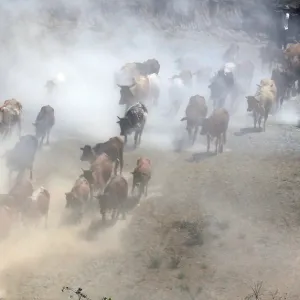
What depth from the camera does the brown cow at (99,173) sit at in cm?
1520

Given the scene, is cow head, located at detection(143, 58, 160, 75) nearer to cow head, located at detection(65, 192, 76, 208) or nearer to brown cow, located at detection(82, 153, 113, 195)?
brown cow, located at detection(82, 153, 113, 195)

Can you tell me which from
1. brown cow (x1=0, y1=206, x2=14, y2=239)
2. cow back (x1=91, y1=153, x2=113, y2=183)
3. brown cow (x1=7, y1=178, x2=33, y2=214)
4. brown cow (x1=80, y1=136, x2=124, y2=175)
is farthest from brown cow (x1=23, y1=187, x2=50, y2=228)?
brown cow (x1=80, y1=136, x2=124, y2=175)

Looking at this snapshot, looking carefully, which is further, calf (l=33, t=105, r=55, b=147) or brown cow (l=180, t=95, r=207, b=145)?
brown cow (l=180, t=95, r=207, b=145)

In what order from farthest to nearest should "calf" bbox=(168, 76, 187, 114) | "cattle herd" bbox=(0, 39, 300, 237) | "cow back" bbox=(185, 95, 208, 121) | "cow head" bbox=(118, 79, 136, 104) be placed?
"calf" bbox=(168, 76, 187, 114) < "cow head" bbox=(118, 79, 136, 104) < "cow back" bbox=(185, 95, 208, 121) < "cattle herd" bbox=(0, 39, 300, 237)

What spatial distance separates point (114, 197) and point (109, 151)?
115 inches

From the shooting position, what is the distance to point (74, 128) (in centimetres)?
2127

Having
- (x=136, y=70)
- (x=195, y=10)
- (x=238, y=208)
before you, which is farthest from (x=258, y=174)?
(x=195, y=10)

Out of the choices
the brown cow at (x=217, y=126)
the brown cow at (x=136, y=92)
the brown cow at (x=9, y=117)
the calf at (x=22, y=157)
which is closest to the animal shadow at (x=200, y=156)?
the brown cow at (x=217, y=126)

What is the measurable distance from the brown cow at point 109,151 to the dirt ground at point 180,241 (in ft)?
2.17

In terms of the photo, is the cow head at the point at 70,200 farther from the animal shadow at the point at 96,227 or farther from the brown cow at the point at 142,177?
the brown cow at the point at 142,177

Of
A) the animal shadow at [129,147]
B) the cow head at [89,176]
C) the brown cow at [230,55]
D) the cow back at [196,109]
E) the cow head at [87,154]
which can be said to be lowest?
the cow head at [89,176]

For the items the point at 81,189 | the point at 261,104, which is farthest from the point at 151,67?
the point at 81,189

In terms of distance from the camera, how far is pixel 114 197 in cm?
1409

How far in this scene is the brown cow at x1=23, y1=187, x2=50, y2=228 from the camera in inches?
533
